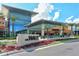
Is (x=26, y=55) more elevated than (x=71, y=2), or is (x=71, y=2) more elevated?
(x=71, y=2)

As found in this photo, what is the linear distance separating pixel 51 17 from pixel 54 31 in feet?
1.69

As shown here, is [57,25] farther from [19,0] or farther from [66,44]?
[19,0]

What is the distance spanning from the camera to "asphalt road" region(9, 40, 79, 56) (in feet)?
34.9

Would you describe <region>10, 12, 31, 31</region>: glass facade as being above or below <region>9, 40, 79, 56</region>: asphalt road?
above

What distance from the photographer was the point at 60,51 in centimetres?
1084

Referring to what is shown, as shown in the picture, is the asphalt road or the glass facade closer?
the asphalt road

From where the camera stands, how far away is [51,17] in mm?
11086

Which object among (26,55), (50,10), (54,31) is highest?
(50,10)

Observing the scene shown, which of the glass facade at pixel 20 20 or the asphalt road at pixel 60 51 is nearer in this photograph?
the asphalt road at pixel 60 51

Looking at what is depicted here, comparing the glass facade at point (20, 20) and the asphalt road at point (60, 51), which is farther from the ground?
the glass facade at point (20, 20)

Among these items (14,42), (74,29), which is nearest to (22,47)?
(14,42)

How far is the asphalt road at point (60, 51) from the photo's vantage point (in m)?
10.6

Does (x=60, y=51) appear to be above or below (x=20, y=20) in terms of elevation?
below

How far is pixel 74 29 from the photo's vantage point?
1111 cm
